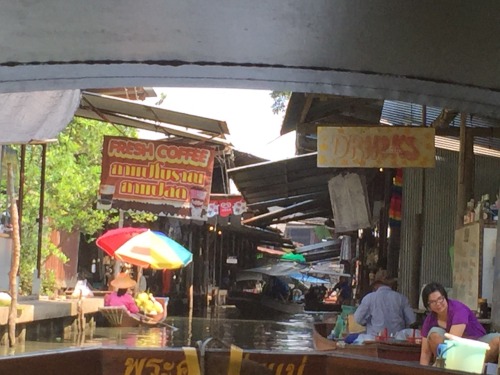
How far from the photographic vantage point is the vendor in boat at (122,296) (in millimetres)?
17109

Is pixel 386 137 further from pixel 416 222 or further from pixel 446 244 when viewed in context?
pixel 446 244

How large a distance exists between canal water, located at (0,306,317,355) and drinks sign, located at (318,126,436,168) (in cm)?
479

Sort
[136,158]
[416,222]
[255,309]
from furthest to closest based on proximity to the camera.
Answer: [255,309] < [136,158] < [416,222]

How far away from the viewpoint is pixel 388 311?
8695 mm

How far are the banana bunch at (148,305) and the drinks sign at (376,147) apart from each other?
1015cm

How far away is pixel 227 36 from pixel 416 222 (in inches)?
303

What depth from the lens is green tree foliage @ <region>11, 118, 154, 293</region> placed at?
1775 centimetres

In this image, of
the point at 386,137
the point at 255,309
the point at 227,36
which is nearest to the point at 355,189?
the point at 386,137

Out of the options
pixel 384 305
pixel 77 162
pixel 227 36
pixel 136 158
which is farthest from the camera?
pixel 77 162

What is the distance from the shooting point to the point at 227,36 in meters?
3.16

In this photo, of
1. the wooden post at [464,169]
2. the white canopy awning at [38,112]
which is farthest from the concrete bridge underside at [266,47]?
the wooden post at [464,169]

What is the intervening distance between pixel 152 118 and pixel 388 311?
677cm

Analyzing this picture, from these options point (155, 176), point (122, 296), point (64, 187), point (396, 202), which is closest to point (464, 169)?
point (396, 202)

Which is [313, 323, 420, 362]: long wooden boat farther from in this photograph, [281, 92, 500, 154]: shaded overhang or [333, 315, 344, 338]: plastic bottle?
[281, 92, 500, 154]: shaded overhang
